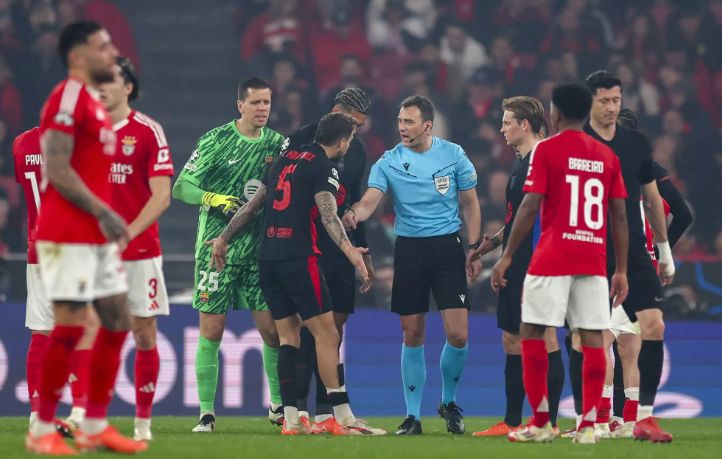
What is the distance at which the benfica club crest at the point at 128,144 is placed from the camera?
8.12m

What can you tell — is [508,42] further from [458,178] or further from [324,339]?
[324,339]

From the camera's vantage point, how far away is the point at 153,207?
26.0ft

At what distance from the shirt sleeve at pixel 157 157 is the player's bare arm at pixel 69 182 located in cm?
120

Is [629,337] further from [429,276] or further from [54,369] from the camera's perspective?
[54,369]

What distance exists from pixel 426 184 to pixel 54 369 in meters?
4.09

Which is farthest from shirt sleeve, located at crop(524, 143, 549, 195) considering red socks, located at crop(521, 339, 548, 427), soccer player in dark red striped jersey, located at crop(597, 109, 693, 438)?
soccer player in dark red striped jersey, located at crop(597, 109, 693, 438)

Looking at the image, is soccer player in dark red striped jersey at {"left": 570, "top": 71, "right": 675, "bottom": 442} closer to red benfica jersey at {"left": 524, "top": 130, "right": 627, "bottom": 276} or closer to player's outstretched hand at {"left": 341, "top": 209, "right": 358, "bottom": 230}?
red benfica jersey at {"left": 524, "top": 130, "right": 627, "bottom": 276}

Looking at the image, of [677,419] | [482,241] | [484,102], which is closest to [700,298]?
[677,419]

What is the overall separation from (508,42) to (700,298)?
20.3 feet

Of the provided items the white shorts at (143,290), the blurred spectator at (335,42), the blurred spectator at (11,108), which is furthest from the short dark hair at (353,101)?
the blurred spectator at (11,108)

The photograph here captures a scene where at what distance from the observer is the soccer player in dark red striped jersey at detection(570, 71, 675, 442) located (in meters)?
9.02

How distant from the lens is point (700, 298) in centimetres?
1359

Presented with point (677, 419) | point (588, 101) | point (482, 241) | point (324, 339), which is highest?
point (588, 101)

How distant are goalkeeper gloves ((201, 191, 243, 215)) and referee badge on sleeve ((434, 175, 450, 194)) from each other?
1.51 m
